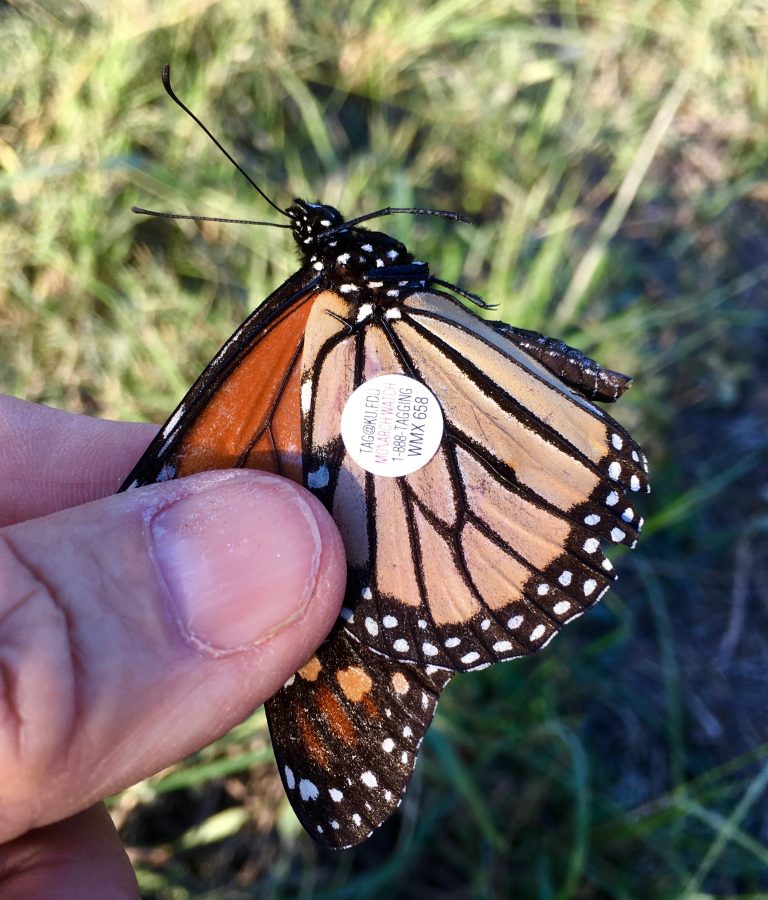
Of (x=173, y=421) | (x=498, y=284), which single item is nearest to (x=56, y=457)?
(x=173, y=421)

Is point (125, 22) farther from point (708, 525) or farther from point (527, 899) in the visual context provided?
point (527, 899)

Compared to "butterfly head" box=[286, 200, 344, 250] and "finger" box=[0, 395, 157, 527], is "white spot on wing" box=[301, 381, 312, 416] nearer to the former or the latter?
"butterfly head" box=[286, 200, 344, 250]

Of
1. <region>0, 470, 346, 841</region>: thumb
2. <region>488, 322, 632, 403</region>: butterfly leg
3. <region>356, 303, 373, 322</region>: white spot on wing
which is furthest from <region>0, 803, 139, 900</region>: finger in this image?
<region>488, 322, 632, 403</region>: butterfly leg

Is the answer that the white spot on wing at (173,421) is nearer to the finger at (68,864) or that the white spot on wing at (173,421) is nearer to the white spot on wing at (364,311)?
the white spot on wing at (364,311)

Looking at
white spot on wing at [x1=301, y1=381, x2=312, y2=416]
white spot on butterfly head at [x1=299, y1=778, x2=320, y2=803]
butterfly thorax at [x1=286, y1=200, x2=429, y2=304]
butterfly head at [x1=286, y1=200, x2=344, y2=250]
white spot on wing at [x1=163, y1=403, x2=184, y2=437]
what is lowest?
white spot on butterfly head at [x1=299, y1=778, x2=320, y2=803]

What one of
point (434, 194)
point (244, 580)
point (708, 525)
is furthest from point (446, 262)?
point (244, 580)

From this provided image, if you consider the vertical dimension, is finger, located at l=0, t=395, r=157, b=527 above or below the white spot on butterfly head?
above

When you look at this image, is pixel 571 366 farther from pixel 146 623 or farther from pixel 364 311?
pixel 146 623
